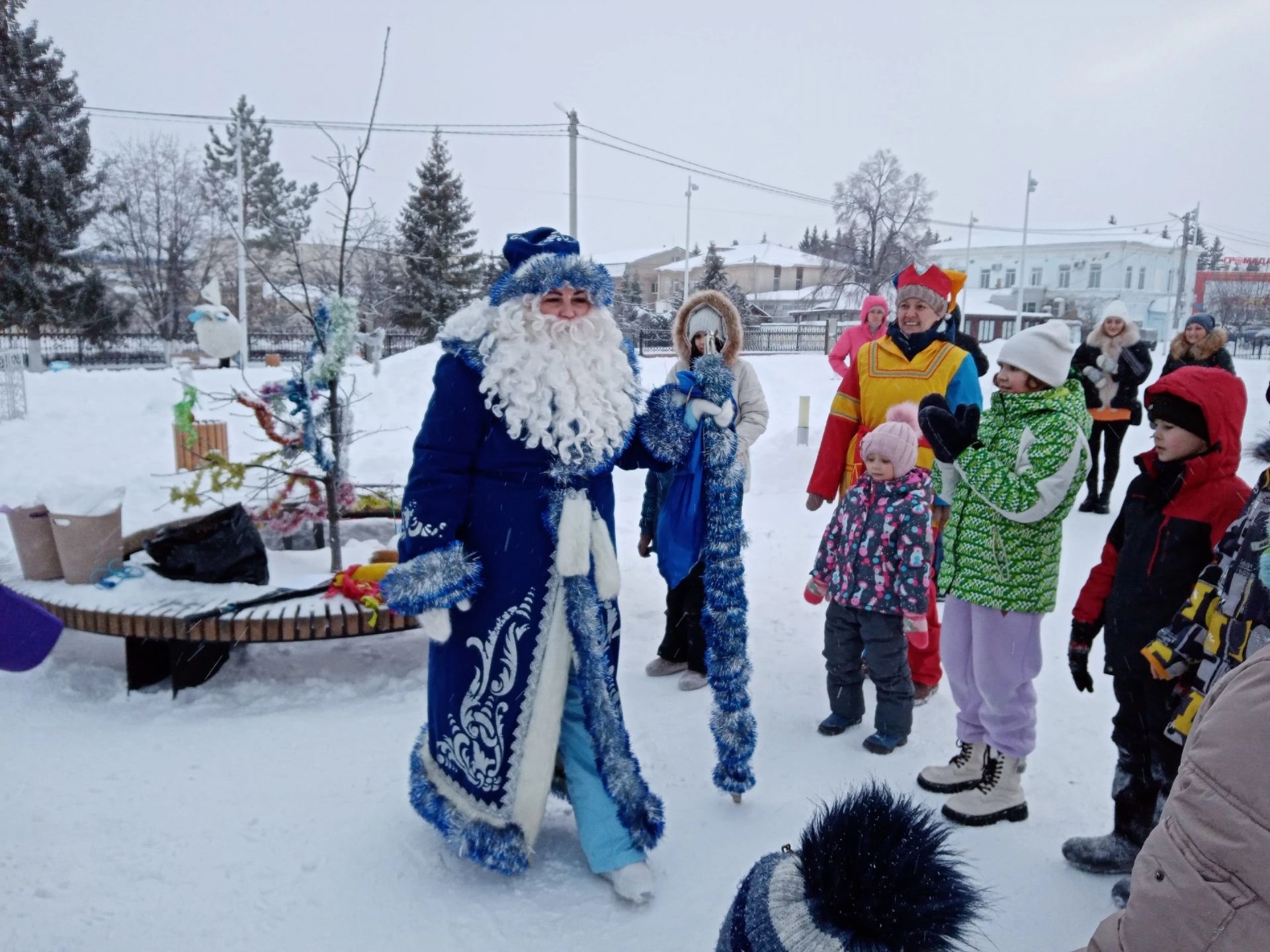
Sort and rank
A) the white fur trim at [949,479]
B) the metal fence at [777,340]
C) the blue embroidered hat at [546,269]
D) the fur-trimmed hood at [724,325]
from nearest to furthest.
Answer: the blue embroidered hat at [546,269], the white fur trim at [949,479], the fur-trimmed hood at [724,325], the metal fence at [777,340]

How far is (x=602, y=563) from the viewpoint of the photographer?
2.93 meters

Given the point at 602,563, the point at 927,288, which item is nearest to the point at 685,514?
the point at 602,563

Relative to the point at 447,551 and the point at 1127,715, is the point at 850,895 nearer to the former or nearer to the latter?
the point at 447,551

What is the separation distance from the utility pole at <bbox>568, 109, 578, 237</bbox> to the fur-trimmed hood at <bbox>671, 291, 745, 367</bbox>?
14.5 m

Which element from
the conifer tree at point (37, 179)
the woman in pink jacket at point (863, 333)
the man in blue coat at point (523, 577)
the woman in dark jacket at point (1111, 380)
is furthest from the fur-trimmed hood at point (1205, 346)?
the conifer tree at point (37, 179)

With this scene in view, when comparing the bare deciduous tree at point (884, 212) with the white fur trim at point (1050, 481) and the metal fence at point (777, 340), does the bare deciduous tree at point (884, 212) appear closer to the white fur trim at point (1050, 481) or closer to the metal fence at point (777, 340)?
the metal fence at point (777, 340)

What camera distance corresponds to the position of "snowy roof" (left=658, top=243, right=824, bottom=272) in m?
65.6

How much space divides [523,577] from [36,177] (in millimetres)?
30606

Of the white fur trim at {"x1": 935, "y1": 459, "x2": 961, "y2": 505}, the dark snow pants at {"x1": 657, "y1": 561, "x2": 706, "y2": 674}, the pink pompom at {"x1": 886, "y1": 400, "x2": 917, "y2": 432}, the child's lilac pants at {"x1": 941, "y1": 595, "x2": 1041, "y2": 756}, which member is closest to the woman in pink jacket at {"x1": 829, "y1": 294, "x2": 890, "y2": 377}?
the dark snow pants at {"x1": 657, "y1": 561, "x2": 706, "y2": 674}

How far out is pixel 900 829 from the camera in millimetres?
1536

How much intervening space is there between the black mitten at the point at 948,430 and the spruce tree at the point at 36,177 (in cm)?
2847

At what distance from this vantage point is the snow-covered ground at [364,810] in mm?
2670

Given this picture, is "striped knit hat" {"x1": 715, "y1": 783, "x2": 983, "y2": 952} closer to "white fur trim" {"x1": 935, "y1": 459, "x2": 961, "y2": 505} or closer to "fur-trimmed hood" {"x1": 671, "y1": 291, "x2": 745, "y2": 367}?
"white fur trim" {"x1": 935, "y1": 459, "x2": 961, "y2": 505}

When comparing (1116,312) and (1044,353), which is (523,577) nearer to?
(1044,353)
